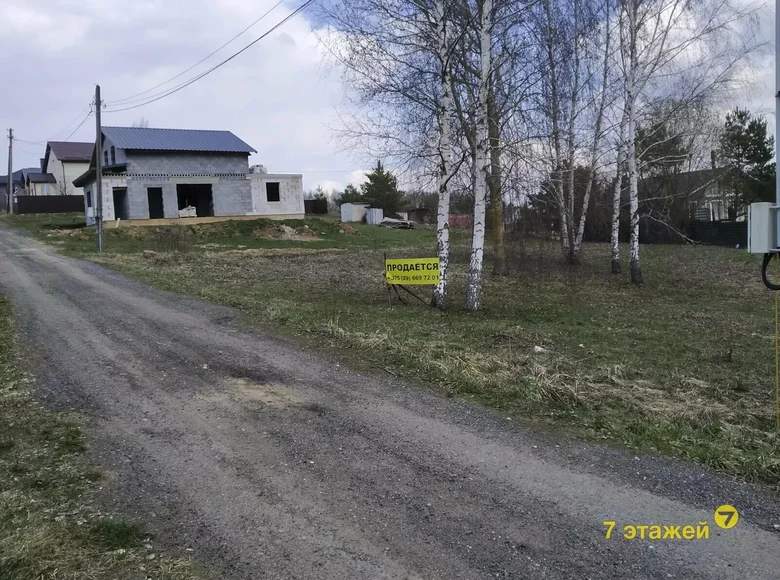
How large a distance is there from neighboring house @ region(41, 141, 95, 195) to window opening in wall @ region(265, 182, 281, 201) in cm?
Answer: 2602

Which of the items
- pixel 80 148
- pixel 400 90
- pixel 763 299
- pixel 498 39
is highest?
pixel 80 148

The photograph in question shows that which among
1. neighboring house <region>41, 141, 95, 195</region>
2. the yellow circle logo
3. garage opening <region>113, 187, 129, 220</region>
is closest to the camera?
the yellow circle logo

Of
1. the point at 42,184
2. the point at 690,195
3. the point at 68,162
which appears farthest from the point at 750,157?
the point at 42,184

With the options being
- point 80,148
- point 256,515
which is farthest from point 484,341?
point 80,148

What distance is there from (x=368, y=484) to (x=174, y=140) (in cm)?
3766

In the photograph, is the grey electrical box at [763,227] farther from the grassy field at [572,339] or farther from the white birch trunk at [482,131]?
the white birch trunk at [482,131]

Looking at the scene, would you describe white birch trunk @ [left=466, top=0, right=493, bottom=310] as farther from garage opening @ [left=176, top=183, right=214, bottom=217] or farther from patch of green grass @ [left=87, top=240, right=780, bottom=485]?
garage opening @ [left=176, top=183, right=214, bottom=217]

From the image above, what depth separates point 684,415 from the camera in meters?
5.44

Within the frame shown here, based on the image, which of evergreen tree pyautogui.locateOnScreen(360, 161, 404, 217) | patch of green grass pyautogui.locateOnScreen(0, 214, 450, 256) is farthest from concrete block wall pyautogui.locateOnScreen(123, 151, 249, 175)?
evergreen tree pyautogui.locateOnScreen(360, 161, 404, 217)

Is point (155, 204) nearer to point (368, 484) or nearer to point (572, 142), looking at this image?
point (572, 142)

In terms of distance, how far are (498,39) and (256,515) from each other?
9997mm

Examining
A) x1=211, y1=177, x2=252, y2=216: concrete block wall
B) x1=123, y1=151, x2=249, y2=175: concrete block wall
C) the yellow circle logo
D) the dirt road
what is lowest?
the yellow circle logo

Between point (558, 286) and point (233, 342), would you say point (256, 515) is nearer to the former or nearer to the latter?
point (233, 342)

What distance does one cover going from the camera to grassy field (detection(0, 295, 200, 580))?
3018mm
